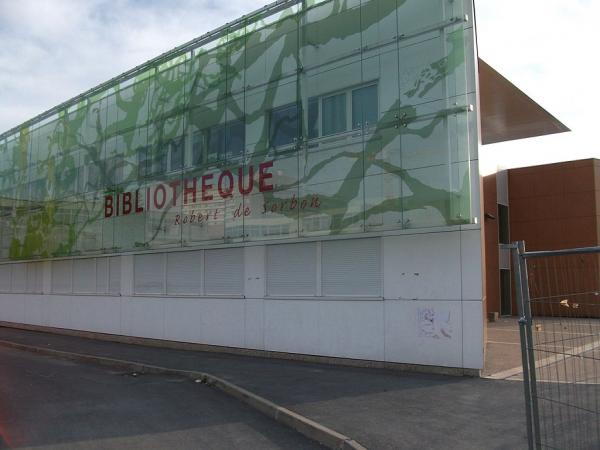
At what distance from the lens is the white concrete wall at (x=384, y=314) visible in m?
10.6

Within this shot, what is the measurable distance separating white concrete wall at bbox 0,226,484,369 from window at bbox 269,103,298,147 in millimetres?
2767

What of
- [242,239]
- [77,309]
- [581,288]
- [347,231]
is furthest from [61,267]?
[581,288]

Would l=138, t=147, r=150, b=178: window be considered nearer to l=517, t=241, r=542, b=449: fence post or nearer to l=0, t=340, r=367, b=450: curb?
l=0, t=340, r=367, b=450: curb

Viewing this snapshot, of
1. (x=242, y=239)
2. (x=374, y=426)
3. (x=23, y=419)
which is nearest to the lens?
(x=374, y=426)

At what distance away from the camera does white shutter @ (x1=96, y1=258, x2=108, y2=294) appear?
771 inches

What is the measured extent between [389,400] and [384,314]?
3378mm

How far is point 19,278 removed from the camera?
2545cm

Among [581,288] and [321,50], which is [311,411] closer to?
[581,288]

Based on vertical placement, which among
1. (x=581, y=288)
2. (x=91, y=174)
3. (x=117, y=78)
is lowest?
(x=581, y=288)

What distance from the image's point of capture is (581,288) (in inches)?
160

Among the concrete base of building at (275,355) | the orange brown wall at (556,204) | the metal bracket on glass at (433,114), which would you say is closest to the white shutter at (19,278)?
the concrete base of building at (275,355)

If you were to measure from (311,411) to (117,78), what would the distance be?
16098 mm

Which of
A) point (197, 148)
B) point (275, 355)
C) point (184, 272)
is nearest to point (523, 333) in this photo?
point (275, 355)

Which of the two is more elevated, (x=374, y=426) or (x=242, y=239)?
(x=242, y=239)
